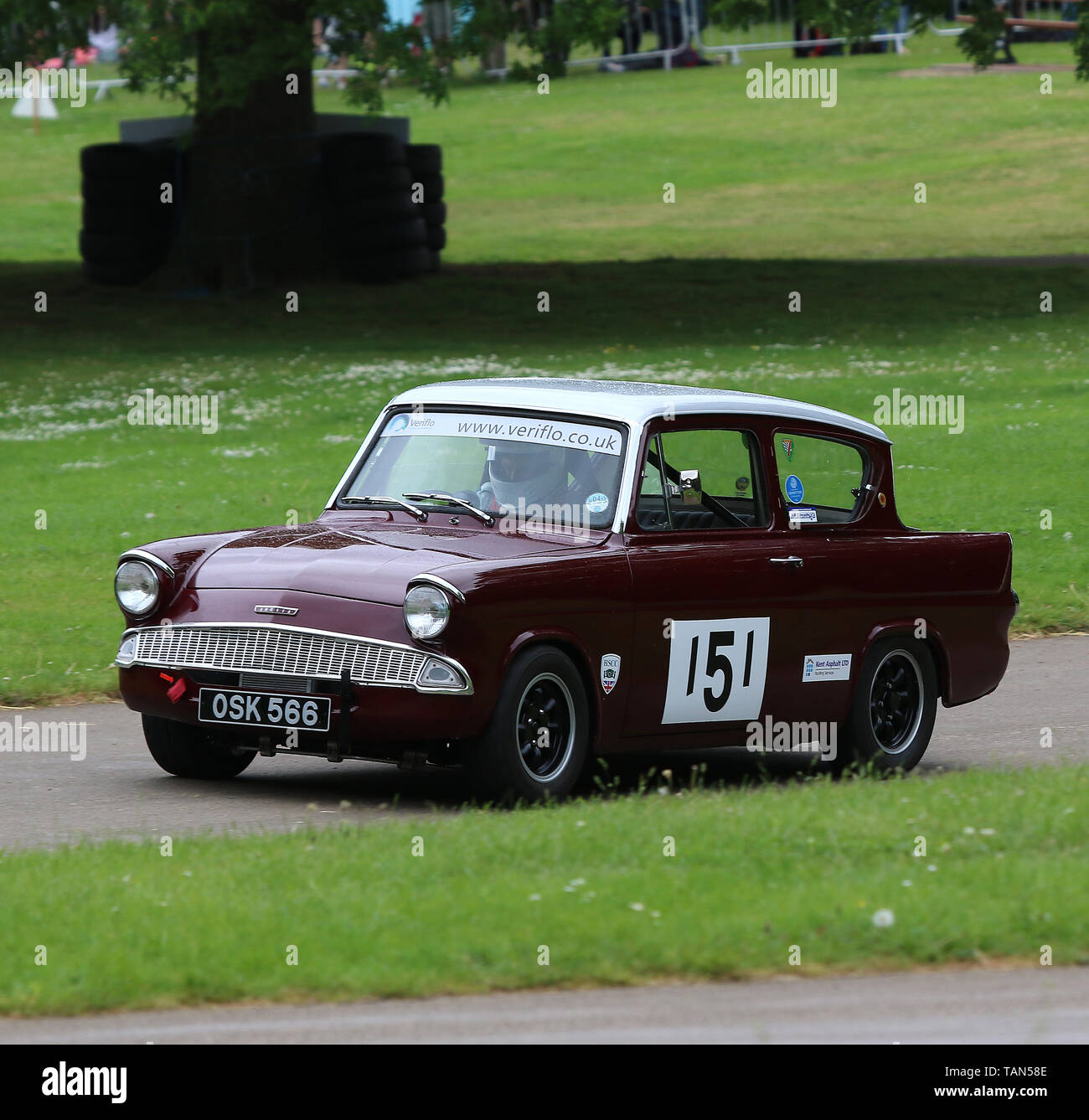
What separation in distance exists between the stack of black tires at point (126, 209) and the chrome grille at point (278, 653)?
65.9ft

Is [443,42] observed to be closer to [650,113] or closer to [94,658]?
[94,658]

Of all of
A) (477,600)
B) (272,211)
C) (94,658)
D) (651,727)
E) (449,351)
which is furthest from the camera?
(272,211)

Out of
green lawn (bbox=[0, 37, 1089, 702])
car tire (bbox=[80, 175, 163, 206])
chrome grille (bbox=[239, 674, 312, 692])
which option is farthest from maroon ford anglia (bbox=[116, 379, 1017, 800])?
car tire (bbox=[80, 175, 163, 206])

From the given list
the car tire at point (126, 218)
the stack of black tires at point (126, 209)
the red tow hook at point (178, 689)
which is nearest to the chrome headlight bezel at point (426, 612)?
the red tow hook at point (178, 689)

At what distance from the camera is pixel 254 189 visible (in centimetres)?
2808

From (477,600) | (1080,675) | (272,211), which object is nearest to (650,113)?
(272,211)

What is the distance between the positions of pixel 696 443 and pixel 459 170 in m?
45.5

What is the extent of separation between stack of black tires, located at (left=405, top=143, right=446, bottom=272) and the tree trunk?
Answer: 1556 millimetres

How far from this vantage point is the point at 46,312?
27.5 m

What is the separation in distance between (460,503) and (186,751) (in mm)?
1544

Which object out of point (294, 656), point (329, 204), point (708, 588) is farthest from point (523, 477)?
point (329, 204)

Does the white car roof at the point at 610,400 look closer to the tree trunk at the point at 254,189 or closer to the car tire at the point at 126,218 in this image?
the tree trunk at the point at 254,189

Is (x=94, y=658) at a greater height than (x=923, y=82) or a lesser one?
lesser
